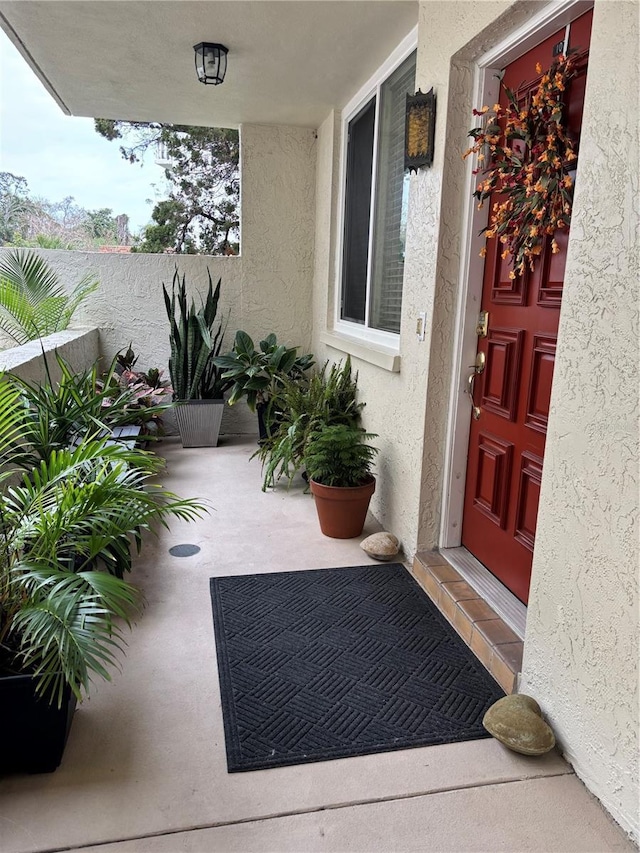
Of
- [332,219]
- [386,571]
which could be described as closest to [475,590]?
[386,571]

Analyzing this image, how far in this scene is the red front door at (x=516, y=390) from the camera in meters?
1.97

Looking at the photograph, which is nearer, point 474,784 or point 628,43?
point 628,43

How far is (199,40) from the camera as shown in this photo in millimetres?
3131

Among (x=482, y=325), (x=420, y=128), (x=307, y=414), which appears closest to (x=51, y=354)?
(x=307, y=414)

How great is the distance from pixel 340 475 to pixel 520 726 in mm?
1559

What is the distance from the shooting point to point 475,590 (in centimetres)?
237

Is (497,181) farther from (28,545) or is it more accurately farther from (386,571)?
(28,545)

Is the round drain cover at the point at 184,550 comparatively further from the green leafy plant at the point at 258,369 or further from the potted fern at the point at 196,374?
the potted fern at the point at 196,374

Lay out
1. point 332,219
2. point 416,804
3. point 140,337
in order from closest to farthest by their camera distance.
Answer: point 416,804, point 332,219, point 140,337

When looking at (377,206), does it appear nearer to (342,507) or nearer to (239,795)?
(342,507)

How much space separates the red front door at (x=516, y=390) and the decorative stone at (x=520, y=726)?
0.52 meters

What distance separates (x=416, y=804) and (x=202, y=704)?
0.73 m

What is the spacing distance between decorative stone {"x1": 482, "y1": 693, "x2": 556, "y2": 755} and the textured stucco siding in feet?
6.30

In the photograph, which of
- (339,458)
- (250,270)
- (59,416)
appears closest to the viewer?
(59,416)
